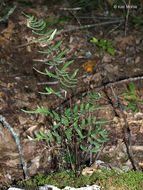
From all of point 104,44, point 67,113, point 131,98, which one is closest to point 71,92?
point 131,98

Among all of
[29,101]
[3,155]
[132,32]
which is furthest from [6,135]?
[132,32]

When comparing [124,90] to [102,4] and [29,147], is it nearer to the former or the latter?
[29,147]

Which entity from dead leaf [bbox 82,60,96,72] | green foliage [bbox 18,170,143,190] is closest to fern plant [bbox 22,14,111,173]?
green foliage [bbox 18,170,143,190]

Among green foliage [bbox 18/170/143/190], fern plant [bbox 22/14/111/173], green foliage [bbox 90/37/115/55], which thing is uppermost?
green foliage [bbox 90/37/115/55]

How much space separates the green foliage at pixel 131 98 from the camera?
2895 mm

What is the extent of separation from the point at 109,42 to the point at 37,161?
2.42 meters

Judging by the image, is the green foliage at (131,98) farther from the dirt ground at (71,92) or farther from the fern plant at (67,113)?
the fern plant at (67,113)

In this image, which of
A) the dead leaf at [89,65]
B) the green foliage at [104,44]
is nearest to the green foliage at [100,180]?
the dead leaf at [89,65]

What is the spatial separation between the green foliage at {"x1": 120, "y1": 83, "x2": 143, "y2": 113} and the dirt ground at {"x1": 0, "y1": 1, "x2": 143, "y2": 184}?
0.06 meters

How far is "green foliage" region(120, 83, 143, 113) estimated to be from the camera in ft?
9.50

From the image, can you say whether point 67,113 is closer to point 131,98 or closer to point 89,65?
point 131,98

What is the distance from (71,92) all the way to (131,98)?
85 centimetres

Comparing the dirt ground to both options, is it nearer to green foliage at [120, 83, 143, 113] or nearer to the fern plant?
green foliage at [120, 83, 143, 113]

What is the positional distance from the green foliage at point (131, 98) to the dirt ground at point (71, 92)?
0.06 m
